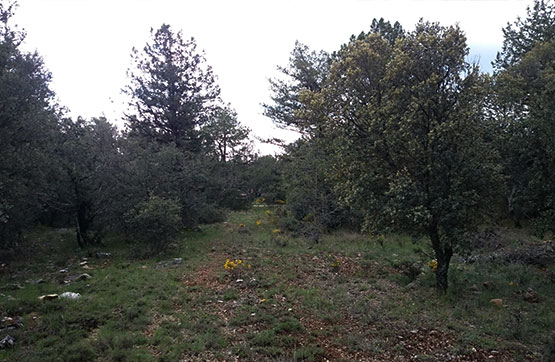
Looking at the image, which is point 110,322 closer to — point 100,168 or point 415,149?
point 415,149

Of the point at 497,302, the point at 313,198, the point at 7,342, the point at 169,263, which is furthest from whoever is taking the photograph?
the point at 313,198

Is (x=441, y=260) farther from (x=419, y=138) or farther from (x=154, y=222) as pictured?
(x=154, y=222)

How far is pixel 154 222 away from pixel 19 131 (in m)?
4.72

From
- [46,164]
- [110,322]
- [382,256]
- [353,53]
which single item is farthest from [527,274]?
[46,164]

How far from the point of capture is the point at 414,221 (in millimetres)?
8148

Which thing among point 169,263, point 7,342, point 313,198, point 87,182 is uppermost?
point 87,182

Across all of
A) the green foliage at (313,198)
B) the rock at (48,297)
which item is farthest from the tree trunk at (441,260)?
the rock at (48,297)

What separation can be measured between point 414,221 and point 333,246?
6.28 metres

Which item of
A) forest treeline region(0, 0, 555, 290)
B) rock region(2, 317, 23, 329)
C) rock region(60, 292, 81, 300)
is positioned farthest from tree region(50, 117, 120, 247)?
rock region(2, 317, 23, 329)

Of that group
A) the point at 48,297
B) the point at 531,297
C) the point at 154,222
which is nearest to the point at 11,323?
the point at 48,297

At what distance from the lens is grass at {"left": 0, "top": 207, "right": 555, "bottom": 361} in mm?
6227

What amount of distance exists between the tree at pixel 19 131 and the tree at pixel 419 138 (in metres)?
7.80

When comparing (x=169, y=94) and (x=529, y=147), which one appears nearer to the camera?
(x=529, y=147)

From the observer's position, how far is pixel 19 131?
990cm
